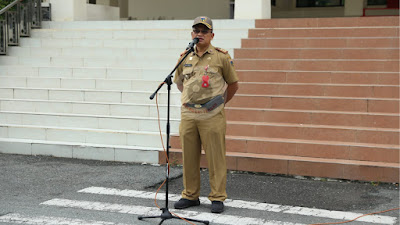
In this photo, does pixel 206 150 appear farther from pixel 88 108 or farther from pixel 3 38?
pixel 3 38

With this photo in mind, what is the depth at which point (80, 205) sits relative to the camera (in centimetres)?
665

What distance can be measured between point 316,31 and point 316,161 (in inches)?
170

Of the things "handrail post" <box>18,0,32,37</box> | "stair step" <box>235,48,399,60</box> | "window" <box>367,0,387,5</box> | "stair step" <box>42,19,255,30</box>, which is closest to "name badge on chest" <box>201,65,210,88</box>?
"stair step" <box>235,48,399,60</box>

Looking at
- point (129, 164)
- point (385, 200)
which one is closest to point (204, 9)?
point (129, 164)

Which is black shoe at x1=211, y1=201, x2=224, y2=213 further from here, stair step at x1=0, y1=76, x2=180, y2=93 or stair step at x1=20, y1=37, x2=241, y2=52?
stair step at x1=20, y1=37, x2=241, y2=52

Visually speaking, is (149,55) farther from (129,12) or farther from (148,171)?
(129,12)

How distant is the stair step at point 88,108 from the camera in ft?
33.5

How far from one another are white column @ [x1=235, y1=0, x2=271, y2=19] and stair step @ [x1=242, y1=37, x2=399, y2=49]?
1484mm

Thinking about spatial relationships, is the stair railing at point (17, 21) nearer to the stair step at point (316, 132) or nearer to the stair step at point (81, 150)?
the stair step at point (81, 150)

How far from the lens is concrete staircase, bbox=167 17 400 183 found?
27.4 feet

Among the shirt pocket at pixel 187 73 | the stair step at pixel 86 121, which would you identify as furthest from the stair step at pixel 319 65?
the shirt pocket at pixel 187 73

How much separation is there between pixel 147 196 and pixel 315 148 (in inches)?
107

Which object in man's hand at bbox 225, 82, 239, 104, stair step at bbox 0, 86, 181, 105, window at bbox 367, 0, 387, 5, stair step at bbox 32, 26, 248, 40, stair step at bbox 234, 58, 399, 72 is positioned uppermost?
window at bbox 367, 0, 387, 5

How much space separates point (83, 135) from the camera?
982 centimetres
